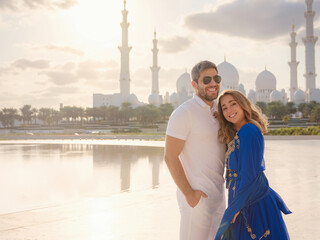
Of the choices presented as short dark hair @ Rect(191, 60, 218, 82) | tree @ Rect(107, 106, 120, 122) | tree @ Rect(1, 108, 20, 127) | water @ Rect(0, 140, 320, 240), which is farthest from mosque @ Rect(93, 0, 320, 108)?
short dark hair @ Rect(191, 60, 218, 82)

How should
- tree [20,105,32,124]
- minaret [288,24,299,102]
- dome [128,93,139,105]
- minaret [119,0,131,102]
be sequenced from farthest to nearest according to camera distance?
dome [128,93,139,105], minaret [288,24,299,102], tree [20,105,32,124], minaret [119,0,131,102]

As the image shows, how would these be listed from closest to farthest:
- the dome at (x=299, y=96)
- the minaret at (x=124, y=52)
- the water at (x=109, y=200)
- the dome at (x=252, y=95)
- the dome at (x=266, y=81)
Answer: the water at (x=109, y=200), the minaret at (x=124, y=52), the dome at (x=299, y=96), the dome at (x=266, y=81), the dome at (x=252, y=95)

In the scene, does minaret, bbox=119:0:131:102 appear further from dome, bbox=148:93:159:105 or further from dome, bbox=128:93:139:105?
dome, bbox=148:93:159:105

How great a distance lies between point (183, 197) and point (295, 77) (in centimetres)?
7852

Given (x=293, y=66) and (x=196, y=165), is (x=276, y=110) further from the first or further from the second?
(x=196, y=165)

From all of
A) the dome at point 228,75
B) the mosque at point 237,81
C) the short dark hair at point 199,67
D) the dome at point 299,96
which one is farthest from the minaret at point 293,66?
the short dark hair at point 199,67

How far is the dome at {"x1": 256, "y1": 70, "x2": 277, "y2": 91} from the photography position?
252 feet

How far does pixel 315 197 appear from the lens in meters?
5.69

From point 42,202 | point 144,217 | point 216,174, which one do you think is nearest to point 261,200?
point 216,174

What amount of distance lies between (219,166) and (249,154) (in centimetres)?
35

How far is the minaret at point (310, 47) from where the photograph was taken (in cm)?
6228

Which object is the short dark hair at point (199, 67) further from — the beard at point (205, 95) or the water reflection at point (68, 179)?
the water reflection at point (68, 179)

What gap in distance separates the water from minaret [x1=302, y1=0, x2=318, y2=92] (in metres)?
59.0

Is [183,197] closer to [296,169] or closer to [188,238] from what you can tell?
[188,238]
